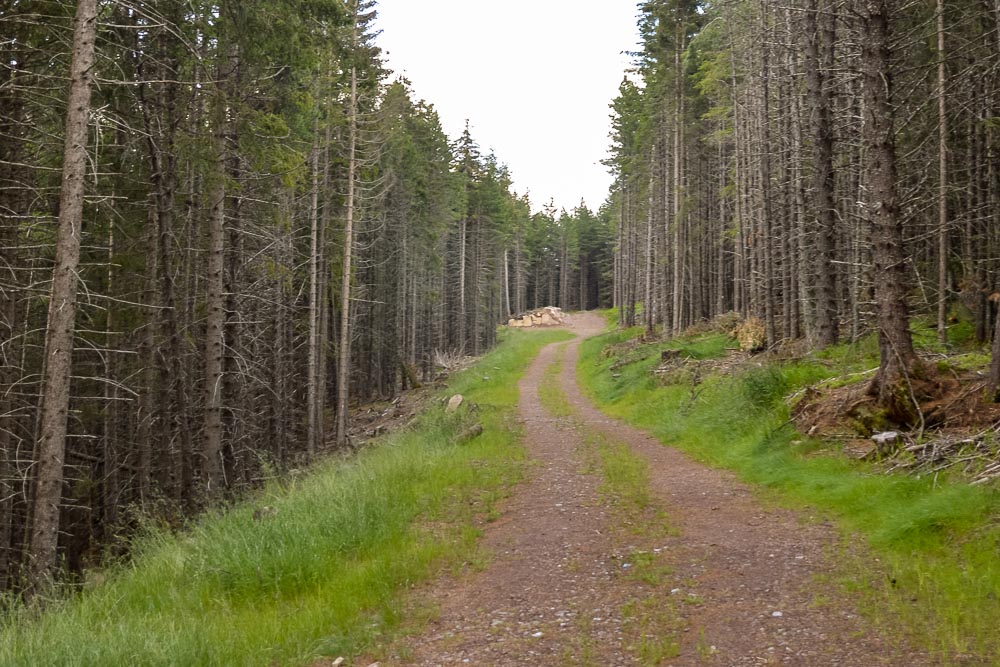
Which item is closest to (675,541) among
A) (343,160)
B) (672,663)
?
(672,663)

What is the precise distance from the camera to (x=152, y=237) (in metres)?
12.5

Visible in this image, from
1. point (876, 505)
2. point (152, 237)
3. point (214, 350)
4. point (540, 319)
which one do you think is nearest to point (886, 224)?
point (876, 505)

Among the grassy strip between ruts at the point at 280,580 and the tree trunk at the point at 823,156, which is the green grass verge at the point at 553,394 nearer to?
the tree trunk at the point at 823,156

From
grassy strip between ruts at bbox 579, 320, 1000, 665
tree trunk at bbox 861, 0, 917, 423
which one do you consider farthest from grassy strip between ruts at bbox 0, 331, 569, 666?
tree trunk at bbox 861, 0, 917, 423

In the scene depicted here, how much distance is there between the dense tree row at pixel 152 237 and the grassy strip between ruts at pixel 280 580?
1.94 metres

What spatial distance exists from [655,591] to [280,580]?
131 inches

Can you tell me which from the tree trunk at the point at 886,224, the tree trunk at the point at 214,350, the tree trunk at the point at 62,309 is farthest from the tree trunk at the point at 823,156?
the tree trunk at the point at 62,309

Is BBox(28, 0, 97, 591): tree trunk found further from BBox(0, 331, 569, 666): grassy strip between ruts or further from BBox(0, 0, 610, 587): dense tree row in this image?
BBox(0, 331, 569, 666): grassy strip between ruts

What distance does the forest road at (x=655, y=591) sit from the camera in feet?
14.0

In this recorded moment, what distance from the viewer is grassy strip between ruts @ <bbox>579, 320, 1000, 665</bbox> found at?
4.26m

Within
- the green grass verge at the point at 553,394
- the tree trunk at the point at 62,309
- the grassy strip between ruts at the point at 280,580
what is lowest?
the grassy strip between ruts at the point at 280,580

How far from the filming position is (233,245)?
14789 millimetres

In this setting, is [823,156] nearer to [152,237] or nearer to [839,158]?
[839,158]

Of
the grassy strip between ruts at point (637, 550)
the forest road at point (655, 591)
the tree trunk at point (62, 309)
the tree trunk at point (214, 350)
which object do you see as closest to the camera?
the forest road at point (655, 591)
